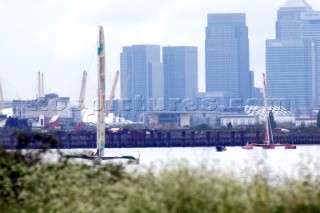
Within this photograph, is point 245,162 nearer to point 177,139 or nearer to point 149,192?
point 149,192

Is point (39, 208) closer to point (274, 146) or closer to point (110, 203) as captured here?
point (110, 203)

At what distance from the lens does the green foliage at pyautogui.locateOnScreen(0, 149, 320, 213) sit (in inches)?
827

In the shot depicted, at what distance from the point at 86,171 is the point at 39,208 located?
2.07 metres

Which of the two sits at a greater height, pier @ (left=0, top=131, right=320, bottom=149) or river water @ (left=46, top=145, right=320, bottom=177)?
pier @ (left=0, top=131, right=320, bottom=149)

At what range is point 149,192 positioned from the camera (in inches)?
868

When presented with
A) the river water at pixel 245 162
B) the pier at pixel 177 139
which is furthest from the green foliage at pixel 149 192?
the pier at pixel 177 139

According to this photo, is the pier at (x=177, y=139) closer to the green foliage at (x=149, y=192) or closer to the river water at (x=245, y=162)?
the river water at (x=245, y=162)

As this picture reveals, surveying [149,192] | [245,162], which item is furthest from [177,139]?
[149,192]

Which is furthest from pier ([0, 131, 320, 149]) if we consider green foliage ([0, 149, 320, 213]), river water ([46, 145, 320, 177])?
green foliage ([0, 149, 320, 213])

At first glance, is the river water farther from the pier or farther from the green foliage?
the pier

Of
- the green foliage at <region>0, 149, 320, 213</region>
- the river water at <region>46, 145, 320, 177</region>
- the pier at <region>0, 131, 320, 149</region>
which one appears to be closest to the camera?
the green foliage at <region>0, 149, 320, 213</region>

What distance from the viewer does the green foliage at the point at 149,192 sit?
21.0 meters

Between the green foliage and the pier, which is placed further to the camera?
the pier

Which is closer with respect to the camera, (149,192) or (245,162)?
(149,192)
